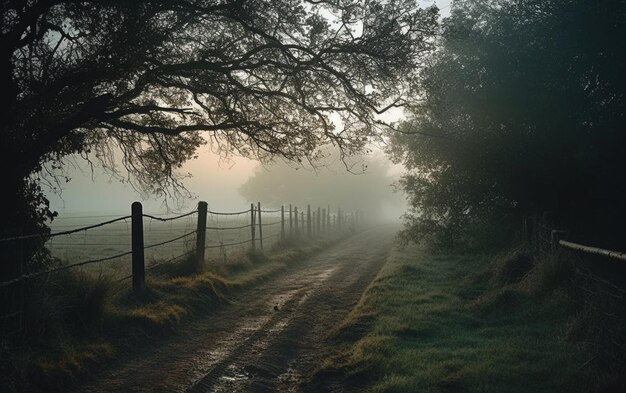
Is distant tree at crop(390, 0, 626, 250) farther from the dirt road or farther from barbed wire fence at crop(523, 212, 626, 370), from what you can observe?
barbed wire fence at crop(523, 212, 626, 370)

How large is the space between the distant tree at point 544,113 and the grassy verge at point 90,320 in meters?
7.91

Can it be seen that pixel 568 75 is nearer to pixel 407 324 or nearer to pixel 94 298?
pixel 407 324

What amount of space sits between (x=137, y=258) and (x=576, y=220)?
42.4 ft

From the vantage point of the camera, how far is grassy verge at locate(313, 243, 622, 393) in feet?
17.3

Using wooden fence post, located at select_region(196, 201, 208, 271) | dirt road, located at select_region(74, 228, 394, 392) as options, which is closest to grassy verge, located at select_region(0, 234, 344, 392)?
dirt road, located at select_region(74, 228, 394, 392)

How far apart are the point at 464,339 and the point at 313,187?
63.7m

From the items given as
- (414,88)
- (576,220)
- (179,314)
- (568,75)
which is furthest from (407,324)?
(568,75)

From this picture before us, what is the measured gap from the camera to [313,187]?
2776 inches

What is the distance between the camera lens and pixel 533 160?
13859 millimetres

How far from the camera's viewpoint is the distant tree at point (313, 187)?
70625 mm

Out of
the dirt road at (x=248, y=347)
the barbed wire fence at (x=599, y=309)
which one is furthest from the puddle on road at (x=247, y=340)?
the barbed wire fence at (x=599, y=309)

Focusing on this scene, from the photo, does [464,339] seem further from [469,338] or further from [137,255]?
[137,255]

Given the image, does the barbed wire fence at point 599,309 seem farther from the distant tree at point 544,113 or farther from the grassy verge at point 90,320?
the distant tree at point 544,113

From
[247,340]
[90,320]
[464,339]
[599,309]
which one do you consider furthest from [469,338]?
[90,320]
